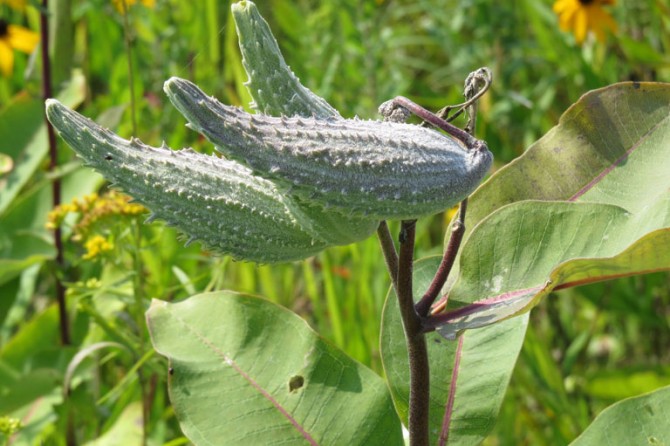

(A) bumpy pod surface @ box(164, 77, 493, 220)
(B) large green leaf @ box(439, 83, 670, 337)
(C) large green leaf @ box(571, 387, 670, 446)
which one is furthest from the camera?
(C) large green leaf @ box(571, 387, 670, 446)

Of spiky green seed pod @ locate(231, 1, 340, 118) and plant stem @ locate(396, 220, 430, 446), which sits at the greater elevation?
spiky green seed pod @ locate(231, 1, 340, 118)

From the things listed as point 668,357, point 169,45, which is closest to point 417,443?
point 668,357

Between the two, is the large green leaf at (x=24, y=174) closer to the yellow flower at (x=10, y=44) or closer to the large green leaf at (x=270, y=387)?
the yellow flower at (x=10, y=44)

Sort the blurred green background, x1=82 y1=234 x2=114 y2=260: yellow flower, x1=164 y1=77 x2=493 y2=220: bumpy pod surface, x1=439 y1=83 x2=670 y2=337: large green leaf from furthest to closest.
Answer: the blurred green background
x1=82 y1=234 x2=114 y2=260: yellow flower
x1=439 y1=83 x2=670 y2=337: large green leaf
x1=164 y1=77 x2=493 y2=220: bumpy pod surface

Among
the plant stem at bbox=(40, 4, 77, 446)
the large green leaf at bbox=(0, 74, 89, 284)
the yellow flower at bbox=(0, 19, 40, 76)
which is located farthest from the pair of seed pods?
the yellow flower at bbox=(0, 19, 40, 76)

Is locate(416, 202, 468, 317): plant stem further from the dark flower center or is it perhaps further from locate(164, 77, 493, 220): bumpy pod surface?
the dark flower center

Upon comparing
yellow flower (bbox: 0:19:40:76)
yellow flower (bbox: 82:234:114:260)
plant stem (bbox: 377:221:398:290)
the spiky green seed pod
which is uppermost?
yellow flower (bbox: 0:19:40:76)
